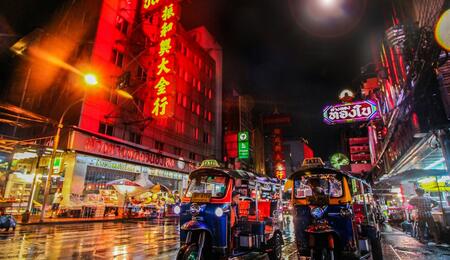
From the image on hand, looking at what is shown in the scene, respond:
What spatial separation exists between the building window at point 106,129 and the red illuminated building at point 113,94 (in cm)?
9

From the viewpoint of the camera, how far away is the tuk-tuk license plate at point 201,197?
23.4ft

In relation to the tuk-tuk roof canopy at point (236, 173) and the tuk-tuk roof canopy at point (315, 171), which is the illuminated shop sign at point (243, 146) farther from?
the tuk-tuk roof canopy at point (315, 171)

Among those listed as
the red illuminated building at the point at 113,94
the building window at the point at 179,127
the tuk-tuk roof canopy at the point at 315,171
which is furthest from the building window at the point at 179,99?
the tuk-tuk roof canopy at the point at 315,171

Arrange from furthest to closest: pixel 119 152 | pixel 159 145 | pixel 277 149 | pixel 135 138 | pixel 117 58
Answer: pixel 277 149 → pixel 159 145 → pixel 135 138 → pixel 117 58 → pixel 119 152

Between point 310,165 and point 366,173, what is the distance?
93.6 feet

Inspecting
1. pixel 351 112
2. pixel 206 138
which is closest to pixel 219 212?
pixel 351 112

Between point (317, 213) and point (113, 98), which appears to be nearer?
point (317, 213)

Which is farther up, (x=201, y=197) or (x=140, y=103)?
(x=140, y=103)

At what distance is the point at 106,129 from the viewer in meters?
23.8

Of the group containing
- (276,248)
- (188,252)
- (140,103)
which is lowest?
(276,248)

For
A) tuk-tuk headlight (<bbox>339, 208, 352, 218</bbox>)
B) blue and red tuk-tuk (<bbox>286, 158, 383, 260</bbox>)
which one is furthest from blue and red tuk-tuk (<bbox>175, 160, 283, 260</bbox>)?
tuk-tuk headlight (<bbox>339, 208, 352, 218</bbox>)

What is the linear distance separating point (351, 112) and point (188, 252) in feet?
47.4

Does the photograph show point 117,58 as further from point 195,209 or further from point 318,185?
point 318,185

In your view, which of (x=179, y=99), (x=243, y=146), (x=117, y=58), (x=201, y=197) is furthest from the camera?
(x=243, y=146)
